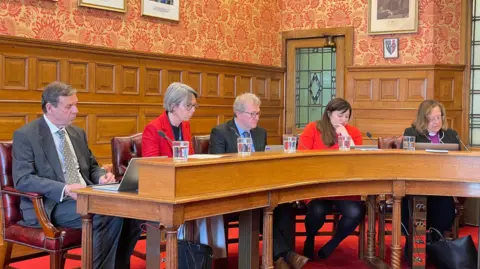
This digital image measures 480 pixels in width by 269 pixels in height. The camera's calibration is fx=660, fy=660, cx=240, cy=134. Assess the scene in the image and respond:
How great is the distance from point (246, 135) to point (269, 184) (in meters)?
1.09

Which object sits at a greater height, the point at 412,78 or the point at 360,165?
the point at 412,78

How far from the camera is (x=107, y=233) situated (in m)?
3.64

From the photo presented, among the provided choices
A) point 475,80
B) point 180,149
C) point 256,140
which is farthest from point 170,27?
point 180,149

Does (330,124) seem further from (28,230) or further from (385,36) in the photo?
(385,36)

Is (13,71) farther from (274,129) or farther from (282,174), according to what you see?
(274,129)

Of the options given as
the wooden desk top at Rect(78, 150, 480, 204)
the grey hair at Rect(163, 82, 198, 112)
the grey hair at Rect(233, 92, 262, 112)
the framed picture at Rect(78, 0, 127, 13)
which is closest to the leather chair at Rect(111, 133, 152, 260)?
the grey hair at Rect(163, 82, 198, 112)

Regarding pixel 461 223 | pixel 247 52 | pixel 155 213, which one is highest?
pixel 247 52

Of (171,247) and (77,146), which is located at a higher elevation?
(77,146)

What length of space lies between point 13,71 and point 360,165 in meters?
2.81

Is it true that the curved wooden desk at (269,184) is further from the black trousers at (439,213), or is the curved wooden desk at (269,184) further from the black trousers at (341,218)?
the black trousers at (439,213)

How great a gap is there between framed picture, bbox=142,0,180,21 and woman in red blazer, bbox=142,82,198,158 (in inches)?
91.4

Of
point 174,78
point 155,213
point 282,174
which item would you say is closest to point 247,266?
point 282,174

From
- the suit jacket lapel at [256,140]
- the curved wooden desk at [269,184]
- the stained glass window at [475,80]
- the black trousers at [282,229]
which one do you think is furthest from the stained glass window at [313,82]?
the black trousers at [282,229]

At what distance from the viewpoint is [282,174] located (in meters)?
3.77
